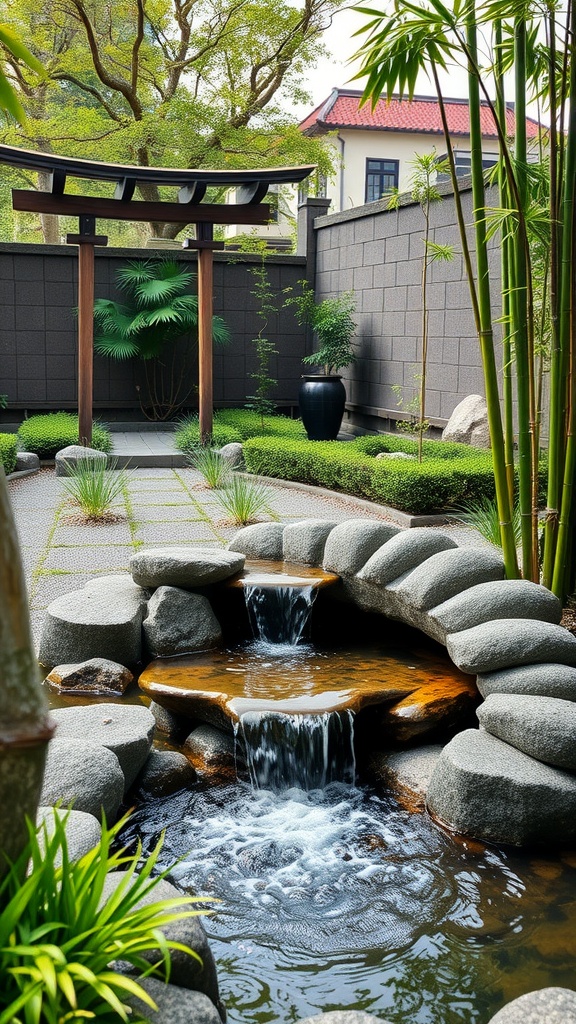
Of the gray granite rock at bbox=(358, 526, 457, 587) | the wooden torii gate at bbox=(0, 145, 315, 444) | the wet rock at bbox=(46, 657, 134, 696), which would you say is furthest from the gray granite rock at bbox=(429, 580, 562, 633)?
the wooden torii gate at bbox=(0, 145, 315, 444)

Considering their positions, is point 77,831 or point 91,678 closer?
point 77,831

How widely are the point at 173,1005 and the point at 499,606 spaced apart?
2.36 metres

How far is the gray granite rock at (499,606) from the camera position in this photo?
3.77 m

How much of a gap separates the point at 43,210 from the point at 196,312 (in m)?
3.10

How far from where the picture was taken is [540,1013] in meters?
1.88

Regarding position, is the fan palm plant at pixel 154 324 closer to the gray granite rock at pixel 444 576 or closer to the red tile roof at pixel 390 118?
the gray granite rock at pixel 444 576

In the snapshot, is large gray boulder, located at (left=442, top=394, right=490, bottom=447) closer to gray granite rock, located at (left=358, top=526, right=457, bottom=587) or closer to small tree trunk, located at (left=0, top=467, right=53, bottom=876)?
gray granite rock, located at (left=358, top=526, right=457, bottom=587)

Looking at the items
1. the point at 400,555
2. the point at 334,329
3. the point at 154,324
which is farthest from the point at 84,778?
the point at 154,324

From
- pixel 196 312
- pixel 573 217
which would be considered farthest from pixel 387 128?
pixel 573 217

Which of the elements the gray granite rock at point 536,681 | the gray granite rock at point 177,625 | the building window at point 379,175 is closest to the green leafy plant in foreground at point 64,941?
the gray granite rock at point 536,681

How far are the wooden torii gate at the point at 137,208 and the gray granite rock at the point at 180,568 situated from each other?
564 centimetres

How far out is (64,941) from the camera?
1.55 meters

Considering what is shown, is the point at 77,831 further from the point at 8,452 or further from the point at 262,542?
the point at 8,452

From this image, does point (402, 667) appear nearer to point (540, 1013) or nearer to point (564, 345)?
point (564, 345)
